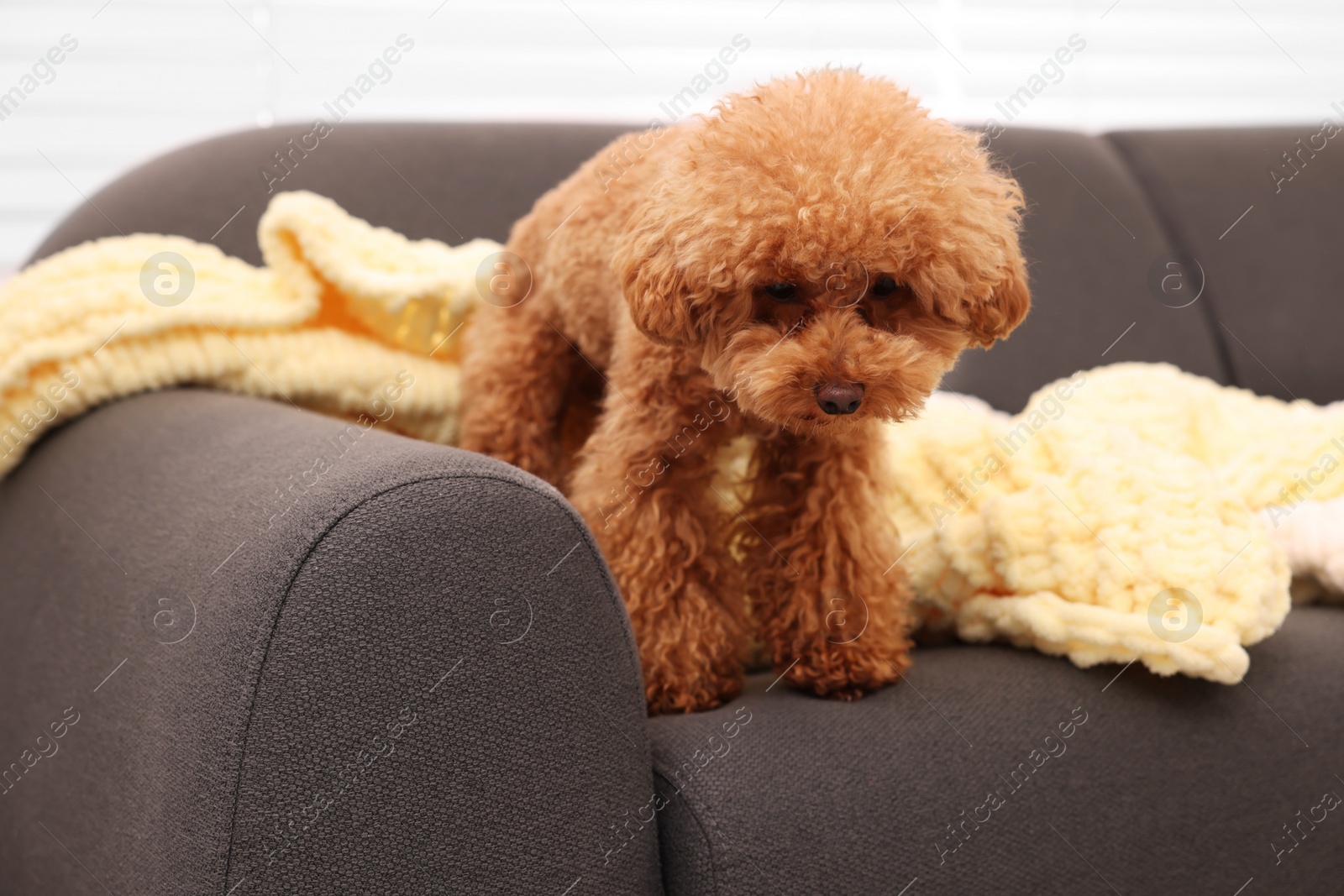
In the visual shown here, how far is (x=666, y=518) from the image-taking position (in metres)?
1.03

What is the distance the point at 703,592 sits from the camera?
1.06 m

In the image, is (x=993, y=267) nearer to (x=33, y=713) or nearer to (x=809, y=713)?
(x=809, y=713)

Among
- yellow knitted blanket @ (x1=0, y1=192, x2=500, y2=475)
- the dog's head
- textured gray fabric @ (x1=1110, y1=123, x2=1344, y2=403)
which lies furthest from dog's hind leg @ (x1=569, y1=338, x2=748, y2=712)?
textured gray fabric @ (x1=1110, y1=123, x2=1344, y2=403)

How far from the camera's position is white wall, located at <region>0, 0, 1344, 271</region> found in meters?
1.87

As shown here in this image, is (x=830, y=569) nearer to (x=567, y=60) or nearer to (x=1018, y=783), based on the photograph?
(x=1018, y=783)

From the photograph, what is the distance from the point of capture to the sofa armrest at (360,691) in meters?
0.63

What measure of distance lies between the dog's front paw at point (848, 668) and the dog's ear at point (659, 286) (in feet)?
1.11

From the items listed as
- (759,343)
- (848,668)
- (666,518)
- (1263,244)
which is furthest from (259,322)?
(1263,244)

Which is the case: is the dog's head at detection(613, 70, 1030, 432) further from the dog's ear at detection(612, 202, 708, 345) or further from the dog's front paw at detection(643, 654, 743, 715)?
the dog's front paw at detection(643, 654, 743, 715)

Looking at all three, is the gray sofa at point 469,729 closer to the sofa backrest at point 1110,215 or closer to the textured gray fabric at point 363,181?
the textured gray fabric at point 363,181

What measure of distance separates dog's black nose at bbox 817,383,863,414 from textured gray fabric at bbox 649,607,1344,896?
0.29 metres

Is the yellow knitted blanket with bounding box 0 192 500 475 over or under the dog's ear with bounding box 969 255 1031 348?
under

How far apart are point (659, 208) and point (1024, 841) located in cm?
64

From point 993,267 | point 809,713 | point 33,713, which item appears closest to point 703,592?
point 809,713
